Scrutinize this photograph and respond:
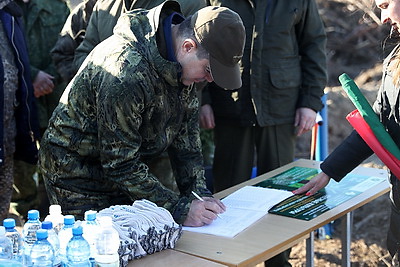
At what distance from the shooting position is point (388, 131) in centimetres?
285

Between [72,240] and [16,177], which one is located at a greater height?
[72,240]

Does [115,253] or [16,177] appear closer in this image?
[115,253]

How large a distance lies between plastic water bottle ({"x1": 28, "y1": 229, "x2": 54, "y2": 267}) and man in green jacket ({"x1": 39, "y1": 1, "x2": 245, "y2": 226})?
0.65m

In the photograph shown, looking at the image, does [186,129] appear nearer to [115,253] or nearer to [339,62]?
[115,253]

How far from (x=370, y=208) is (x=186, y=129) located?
10.5ft

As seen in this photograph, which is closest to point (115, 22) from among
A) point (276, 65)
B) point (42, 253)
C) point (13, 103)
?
point (13, 103)

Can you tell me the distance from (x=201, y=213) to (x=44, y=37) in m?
2.48

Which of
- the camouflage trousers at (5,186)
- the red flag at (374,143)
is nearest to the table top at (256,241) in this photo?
the red flag at (374,143)

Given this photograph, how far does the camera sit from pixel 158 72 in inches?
105

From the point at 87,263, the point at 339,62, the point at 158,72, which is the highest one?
the point at 158,72

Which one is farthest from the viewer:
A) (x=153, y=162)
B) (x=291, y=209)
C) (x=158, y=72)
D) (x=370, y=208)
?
(x=370, y=208)

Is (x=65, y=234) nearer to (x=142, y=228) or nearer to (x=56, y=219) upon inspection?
(x=56, y=219)

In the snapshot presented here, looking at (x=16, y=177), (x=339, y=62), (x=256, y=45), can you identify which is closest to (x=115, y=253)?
(x=256, y=45)

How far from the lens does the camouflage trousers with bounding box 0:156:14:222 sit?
403 centimetres
